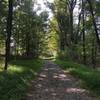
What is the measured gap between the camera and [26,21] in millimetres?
52781

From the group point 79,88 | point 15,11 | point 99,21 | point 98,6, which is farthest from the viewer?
point 15,11

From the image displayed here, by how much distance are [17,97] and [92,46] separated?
33.8 meters

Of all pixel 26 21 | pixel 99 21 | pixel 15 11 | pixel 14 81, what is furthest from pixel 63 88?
pixel 26 21

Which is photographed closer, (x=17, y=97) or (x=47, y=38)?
(x=17, y=97)

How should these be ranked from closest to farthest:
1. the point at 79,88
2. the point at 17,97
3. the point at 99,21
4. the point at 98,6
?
1. the point at 17,97
2. the point at 79,88
3. the point at 98,6
4. the point at 99,21

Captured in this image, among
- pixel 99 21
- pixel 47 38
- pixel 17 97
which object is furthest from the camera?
pixel 47 38

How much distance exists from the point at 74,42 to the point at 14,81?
3053 cm

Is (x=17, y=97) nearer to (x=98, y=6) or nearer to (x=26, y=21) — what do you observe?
(x=98, y=6)

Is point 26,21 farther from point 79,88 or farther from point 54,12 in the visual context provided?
point 79,88

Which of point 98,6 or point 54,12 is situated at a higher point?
point 54,12

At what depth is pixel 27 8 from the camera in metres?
52.7

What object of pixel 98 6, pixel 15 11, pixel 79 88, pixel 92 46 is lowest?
pixel 79 88

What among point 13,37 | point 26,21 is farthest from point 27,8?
point 13,37

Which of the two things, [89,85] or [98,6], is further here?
[98,6]
